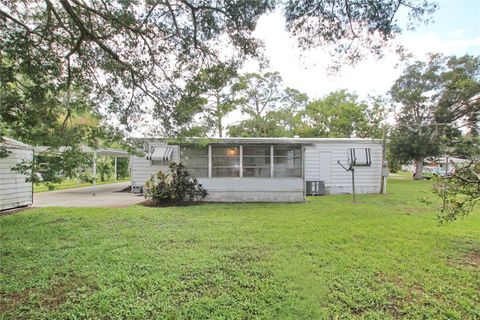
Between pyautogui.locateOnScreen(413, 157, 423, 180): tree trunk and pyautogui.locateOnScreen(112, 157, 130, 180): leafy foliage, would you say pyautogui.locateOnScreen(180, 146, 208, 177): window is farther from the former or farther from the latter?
pyautogui.locateOnScreen(413, 157, 423, 180): tree trunk

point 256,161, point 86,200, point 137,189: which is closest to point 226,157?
point 256,161

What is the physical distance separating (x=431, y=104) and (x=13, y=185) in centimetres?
2569

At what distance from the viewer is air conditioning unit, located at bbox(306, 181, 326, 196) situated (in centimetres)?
1158

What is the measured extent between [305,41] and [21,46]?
482 cm

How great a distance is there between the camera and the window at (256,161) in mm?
9688

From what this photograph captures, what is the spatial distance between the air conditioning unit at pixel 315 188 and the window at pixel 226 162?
12.8ft

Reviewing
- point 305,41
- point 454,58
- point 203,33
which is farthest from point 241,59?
point 454,58

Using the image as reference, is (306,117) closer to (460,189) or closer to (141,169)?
(141,169)

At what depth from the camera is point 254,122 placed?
21.5m

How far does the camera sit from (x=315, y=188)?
1162 centimetres

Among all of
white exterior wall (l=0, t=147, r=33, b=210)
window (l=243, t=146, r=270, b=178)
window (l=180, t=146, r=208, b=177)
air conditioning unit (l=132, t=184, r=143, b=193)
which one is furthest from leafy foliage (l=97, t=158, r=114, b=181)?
window (l=243, t=146, r=270, b=178)

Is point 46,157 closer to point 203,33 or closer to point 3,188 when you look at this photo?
point 203,33

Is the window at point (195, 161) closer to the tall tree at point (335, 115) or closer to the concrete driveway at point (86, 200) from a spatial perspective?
the concrete driveway at point (86, 200)

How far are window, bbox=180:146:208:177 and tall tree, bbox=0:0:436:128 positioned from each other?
387 centimetres
